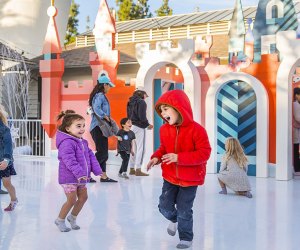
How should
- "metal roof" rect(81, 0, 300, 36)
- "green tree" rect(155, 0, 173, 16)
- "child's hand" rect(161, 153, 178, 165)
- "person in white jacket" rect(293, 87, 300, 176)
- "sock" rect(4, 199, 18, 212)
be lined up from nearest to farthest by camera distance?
"child's hand" rect(161, 153, 178, 165)
"sock" rect(4, 199, 18, 212)
"person in white jacket" rect(293, 87, 300, 176)
"metal roof" rect(81, 0, 300, 36)
"green tree" rect(155, 0, 173, 16)

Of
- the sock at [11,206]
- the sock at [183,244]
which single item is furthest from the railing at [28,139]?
the sock at [183,244]

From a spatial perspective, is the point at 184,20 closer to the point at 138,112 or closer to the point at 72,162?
the point at 138,112

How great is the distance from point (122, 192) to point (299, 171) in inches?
144

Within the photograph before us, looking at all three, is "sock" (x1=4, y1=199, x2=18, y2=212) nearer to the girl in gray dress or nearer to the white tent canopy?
the girl in gray dress

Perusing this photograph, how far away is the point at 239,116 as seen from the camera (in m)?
8.62

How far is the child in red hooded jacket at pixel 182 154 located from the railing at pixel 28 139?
26.1ft

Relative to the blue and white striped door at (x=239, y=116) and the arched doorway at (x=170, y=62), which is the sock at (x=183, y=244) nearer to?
the blue and white striped door at (x=239, y=116)

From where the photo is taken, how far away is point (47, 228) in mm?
4473

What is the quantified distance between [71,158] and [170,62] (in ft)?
17.9

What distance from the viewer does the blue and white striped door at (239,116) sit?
8.48 meters

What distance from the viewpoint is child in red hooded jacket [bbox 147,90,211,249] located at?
3738mm

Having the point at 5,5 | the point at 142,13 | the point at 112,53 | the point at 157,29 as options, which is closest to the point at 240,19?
the point at 112,53

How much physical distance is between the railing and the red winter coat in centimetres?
799

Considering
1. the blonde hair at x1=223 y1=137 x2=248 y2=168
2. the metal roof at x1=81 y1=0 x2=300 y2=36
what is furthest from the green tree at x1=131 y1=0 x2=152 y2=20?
the blonde hair at x1=223 y1=137 x2=248 y2=168
